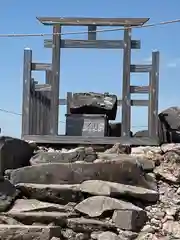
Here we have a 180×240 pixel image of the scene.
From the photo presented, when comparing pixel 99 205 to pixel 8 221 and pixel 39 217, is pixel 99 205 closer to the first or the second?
pixel 39 217

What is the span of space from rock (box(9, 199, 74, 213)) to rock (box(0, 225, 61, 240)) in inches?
26.7

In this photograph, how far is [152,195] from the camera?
820 centimetres

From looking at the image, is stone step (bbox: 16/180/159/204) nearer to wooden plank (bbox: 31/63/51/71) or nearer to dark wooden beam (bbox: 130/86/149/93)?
dark wooden beam (bbox: 130/86/149/93)

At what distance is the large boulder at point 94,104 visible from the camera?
1034 centimetres

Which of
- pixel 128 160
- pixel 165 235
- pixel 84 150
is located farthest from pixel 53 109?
pixel 165 235

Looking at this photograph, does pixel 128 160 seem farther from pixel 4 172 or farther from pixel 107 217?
pixel 4 172

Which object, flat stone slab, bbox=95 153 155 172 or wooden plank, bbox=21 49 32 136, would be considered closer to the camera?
flat stone slab, bbox=95 153 155 172

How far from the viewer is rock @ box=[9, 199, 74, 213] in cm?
762

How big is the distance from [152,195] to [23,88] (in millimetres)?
3497

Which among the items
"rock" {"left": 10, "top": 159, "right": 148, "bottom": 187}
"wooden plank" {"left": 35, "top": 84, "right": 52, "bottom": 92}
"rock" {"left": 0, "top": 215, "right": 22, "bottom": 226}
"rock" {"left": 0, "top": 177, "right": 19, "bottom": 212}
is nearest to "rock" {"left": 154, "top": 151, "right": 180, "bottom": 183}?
"rock" {"left": 10, "top": 159, "right": 148, "bottom": 187}

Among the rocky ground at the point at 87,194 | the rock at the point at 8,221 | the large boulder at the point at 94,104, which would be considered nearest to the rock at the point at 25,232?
the rocky ground at the point at 87,194

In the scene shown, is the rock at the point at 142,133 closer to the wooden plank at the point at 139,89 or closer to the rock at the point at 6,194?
the wooden plank at the point at 139,89

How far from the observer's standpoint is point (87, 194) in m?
8.00

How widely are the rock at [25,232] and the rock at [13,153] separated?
206cm
